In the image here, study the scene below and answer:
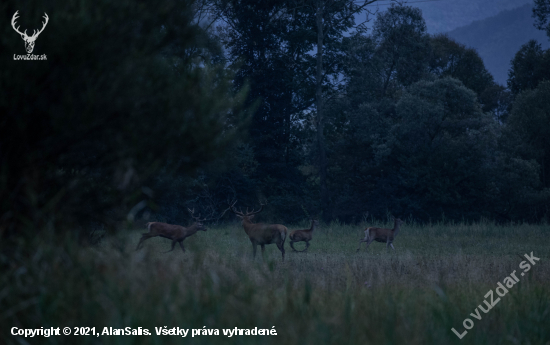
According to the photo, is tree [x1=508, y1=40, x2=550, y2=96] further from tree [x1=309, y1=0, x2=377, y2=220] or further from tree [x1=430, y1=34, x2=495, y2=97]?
tree [x1=309, y1=0, x2=377, y2=220]

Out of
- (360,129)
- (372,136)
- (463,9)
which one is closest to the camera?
(372,136)

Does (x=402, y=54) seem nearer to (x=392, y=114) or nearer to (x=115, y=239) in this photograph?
(x=392, y=114)

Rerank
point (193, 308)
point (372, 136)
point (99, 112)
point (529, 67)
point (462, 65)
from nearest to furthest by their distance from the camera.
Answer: point (193, 308)
point (99, 112)
point (372, 136)
point (529, 67)
point (462, 65)

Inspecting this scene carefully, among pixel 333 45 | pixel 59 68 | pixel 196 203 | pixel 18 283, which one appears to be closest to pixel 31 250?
pixel 18 283

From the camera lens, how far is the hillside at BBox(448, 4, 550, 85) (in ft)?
527

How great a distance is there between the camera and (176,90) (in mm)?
6695

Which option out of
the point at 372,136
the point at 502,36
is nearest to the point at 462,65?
the point at 372,136

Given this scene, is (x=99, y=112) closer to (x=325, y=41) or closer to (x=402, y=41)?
(x=325, y=41)

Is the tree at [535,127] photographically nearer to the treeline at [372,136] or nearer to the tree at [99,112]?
the treeline at [372,136]

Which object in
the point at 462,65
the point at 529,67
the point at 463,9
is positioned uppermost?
the point at 463,9

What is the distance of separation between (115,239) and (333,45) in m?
29.3

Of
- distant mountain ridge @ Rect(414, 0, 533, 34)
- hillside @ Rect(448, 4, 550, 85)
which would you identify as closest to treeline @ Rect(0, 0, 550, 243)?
distant mountain ridge @ Rect(414, 0, 533, 34)

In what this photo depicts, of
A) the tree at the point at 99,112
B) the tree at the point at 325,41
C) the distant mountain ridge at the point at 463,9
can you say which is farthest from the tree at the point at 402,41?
the distant mountain ridge at the point at 463,9

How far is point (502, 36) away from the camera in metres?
180
